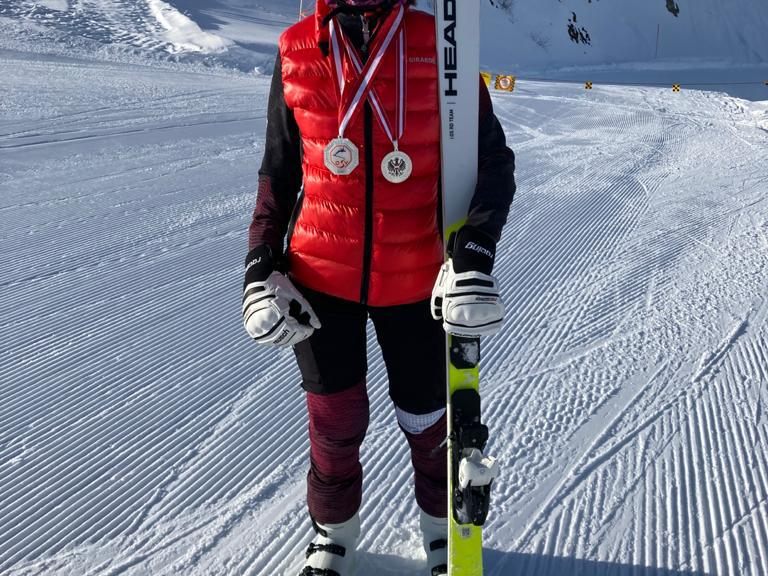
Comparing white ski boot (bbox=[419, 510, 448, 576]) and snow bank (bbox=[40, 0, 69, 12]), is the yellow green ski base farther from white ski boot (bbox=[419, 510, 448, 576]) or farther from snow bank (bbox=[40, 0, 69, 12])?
snow bank (bbox=[40, 0, 69, 12])

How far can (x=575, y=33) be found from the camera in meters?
30.4

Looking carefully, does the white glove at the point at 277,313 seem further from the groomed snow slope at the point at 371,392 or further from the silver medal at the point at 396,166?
the groomed snow slope at the point at 371,392

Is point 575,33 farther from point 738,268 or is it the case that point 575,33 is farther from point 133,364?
point 133,364

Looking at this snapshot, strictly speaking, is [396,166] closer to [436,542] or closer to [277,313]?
[277,313]

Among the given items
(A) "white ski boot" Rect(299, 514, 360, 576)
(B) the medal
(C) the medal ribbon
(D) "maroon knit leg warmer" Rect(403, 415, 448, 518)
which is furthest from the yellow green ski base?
(C) the medal ribbon

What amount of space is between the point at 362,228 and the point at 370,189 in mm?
92

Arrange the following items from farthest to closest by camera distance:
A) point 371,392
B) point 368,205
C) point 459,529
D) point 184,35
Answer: point 184,35 → point 371,392 → point 459,529 → point 368,205

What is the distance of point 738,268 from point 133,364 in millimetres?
3457

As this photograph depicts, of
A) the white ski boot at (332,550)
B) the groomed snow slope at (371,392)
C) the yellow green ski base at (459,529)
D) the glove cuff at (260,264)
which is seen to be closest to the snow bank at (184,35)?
the groomed snow slope at (371,392)

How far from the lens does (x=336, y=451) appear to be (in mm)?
1812

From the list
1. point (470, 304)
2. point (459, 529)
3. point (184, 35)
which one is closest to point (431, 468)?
point (459, 529)

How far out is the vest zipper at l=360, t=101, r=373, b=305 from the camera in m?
1.53

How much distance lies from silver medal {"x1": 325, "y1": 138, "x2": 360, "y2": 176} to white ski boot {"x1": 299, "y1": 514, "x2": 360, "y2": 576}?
0.98 m

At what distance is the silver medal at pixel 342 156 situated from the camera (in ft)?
5.05
